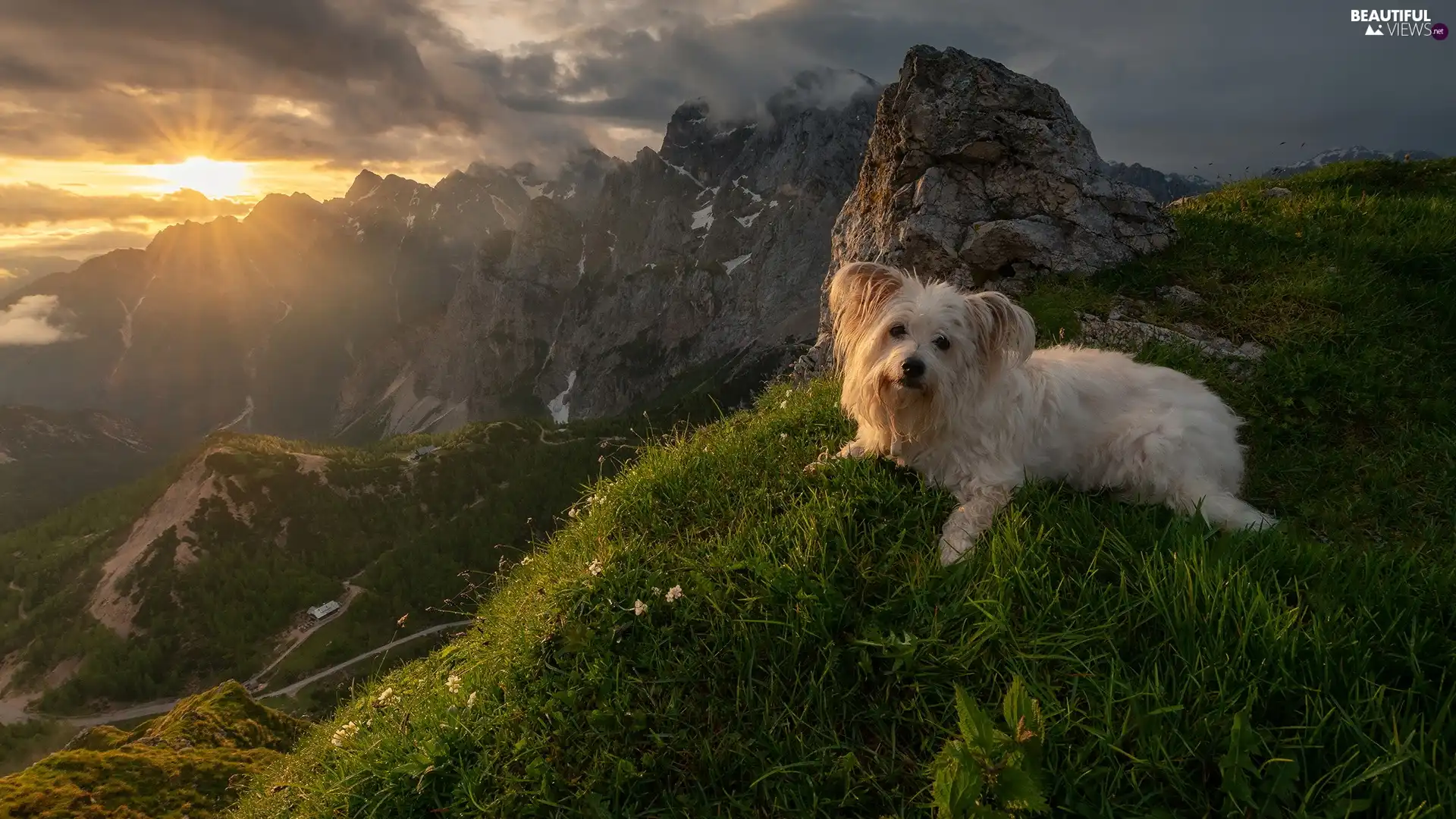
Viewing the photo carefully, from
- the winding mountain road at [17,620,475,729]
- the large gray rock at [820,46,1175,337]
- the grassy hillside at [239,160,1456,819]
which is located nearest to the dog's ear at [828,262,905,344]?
the grassy hillside at [239,160,1456,819]

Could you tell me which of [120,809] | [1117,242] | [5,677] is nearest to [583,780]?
[120,809]

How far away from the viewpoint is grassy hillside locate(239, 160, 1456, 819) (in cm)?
294

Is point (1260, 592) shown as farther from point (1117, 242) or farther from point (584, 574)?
point (1117, 242)

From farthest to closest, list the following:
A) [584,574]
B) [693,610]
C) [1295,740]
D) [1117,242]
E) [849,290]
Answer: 1. [1117,242]
2. [849,290]
3. [584,574]
4. [693,610]
5. [1295,740]

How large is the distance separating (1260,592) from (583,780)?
397 cm

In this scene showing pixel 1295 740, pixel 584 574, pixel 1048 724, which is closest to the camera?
pixel 1295 740

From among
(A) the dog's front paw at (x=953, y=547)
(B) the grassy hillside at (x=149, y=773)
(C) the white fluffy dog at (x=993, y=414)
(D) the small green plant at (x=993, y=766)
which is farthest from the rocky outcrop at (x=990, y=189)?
(B) the grassy hillside at (x=149, y=773)

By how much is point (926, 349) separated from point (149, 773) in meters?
12.5

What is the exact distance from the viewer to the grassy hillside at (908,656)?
2.94 metres

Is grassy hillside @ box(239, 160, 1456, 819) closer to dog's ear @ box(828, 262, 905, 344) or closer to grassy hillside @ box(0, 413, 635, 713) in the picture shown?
dog's ear @ box(828, 262, 905, 344)

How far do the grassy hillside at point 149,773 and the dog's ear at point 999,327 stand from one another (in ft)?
36.6

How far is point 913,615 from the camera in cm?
408

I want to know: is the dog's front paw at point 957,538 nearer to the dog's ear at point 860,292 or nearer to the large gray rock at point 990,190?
the dog's ear at point 860,292

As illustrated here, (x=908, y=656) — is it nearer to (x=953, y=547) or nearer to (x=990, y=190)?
(x=953, y=547)
